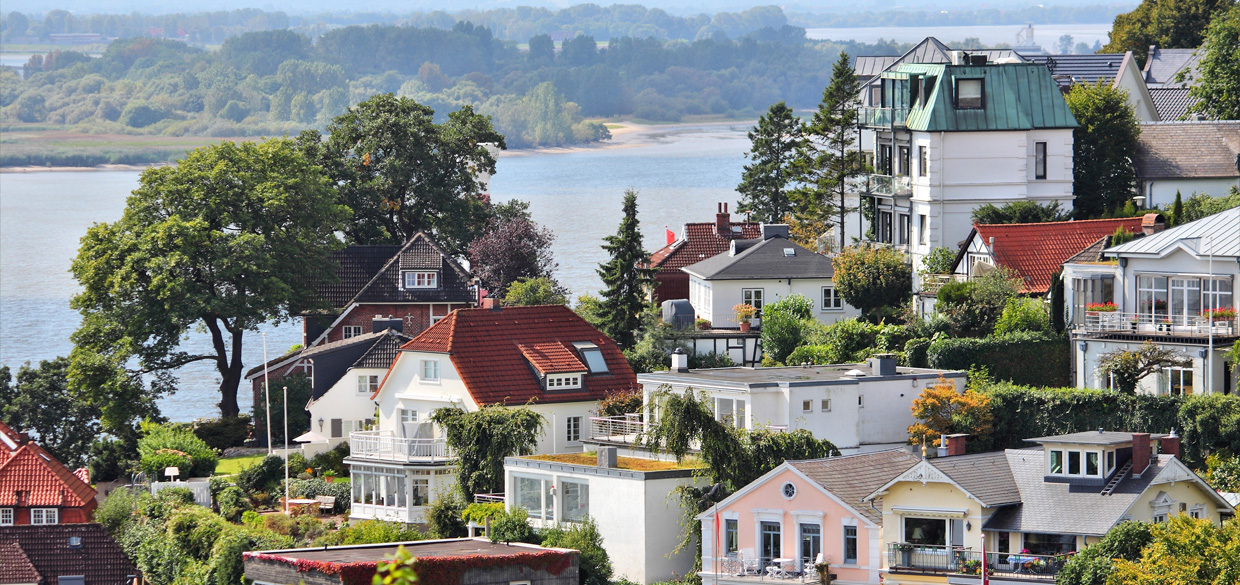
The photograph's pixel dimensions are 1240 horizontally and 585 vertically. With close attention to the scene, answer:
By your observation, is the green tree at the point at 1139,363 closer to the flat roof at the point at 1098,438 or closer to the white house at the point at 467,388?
the flat roof at the point at 1098,438

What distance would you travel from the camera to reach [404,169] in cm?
9106

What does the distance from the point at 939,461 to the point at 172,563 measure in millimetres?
23664

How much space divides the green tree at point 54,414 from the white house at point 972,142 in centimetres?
3135

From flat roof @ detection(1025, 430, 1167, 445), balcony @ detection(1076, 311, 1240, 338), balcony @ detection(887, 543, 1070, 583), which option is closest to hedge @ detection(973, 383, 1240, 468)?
flat roof @ detection(1025, 430, 1167, 445)

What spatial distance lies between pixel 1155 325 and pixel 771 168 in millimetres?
42999

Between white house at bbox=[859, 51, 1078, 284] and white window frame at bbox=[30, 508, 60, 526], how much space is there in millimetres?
28696

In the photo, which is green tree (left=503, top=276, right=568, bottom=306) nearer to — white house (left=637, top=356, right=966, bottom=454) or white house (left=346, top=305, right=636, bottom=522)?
white house (left=346, top=305, right=636, bottom=522)

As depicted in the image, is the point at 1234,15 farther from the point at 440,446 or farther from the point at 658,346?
the point at 440,446

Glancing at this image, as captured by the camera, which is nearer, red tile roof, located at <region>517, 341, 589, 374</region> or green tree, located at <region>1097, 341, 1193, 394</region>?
green tree, located at <region>1097, 341, 1193, 394</region>

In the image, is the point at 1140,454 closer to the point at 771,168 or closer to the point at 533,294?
the point at 533,294

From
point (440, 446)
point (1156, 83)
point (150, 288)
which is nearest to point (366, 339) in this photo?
point (150, 288)

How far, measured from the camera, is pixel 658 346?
68.2m

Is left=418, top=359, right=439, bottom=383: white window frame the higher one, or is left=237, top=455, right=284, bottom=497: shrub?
left=418, top=359, right=439, bottom=383: white window frame

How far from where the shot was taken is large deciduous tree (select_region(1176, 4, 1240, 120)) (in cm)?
8025
